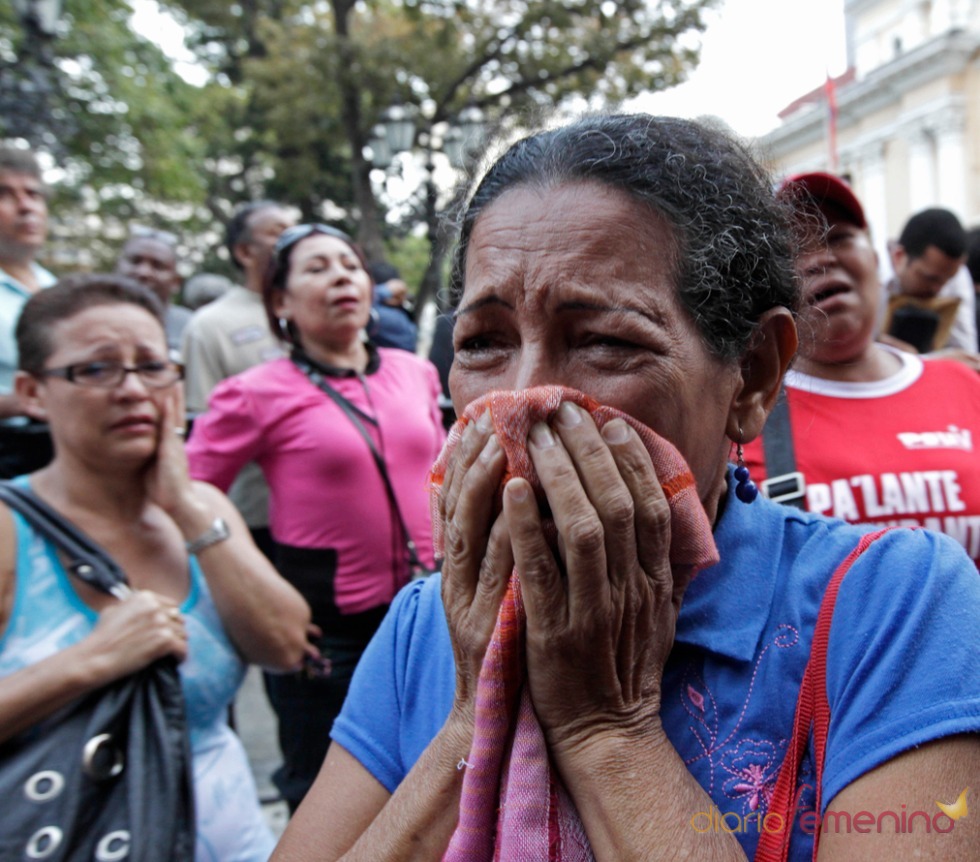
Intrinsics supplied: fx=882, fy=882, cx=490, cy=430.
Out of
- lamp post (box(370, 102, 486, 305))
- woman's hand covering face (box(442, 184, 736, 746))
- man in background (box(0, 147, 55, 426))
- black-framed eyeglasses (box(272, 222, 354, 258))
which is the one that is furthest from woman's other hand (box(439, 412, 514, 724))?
lamp post (box(370, 102, 486, 305))

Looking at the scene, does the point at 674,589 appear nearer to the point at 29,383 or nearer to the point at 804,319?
the point at 804,319

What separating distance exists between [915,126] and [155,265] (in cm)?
3066

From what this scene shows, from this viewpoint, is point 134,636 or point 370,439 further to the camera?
point 370,439

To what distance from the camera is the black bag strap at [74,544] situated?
7.29 ft

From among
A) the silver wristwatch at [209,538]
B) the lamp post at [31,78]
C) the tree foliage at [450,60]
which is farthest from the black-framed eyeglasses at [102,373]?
the tree foliage at [450,60]

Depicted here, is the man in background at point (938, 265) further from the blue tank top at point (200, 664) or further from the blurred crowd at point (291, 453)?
the blue tank top at point (200, 664)

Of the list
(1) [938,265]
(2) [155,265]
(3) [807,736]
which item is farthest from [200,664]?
(1) [938,265]

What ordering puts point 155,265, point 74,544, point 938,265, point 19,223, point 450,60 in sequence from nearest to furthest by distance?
point 74,544 → point 19,223 → point 938,265 → point 155,265 → point 450,60

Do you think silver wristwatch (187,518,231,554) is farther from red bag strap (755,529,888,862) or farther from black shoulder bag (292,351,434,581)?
red bag strap (755,529,888,862)

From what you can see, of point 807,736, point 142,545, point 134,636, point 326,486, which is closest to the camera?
point 807,736

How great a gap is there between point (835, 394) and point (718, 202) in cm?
137

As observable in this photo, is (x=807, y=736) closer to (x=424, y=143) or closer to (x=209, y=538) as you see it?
(x=209, y=538)

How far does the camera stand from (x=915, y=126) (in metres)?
29.8

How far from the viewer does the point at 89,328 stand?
8.39ft
